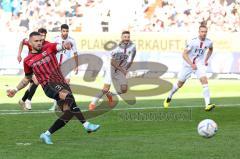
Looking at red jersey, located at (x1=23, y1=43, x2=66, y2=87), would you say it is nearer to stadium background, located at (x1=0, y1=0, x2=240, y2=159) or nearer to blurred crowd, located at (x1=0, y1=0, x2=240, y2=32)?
stadium background, located at (x1=0, y1=0, x2=240, y2=159)

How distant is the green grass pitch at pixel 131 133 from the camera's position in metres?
10.8

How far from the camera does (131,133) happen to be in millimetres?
13656

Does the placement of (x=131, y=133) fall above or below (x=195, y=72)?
below

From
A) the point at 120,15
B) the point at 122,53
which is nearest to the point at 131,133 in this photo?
the point at 122,53

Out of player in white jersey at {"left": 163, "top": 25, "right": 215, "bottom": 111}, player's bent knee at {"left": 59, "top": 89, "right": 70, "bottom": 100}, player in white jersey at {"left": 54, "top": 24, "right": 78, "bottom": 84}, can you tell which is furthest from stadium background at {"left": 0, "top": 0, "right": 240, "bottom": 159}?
player in white jersey at {"left": 54, "top": 24, "right": 78, "bottom": 84}

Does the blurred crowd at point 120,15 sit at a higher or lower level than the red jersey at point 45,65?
lower

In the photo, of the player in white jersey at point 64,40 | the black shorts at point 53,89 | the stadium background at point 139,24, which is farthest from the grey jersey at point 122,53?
the stadium background at point 139,24

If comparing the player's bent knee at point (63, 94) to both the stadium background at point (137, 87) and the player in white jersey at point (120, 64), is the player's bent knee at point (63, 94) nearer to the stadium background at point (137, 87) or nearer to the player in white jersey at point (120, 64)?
the stadium background at point (137, 87)

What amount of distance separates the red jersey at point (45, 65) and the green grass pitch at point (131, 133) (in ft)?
3.94

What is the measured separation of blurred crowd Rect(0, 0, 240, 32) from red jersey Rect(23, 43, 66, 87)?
73.0ft

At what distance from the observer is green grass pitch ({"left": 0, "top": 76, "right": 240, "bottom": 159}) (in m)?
10.8

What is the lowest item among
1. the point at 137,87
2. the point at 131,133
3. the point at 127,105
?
the point at 137,87

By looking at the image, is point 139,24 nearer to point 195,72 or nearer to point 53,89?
point 195,72

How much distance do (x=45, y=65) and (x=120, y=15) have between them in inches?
908
